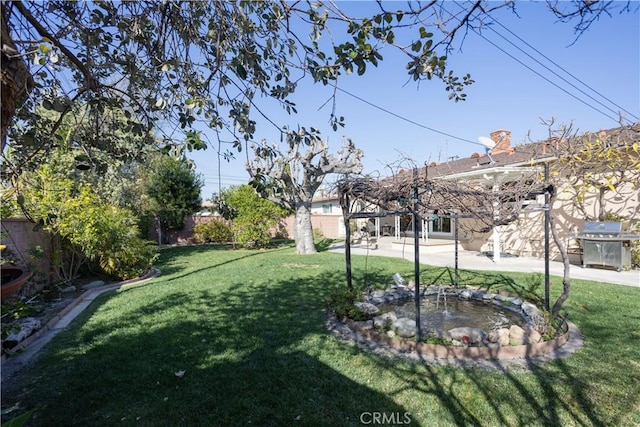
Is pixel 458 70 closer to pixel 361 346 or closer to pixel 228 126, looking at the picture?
pixel 228 126

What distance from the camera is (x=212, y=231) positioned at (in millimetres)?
21422

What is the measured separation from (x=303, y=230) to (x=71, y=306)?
9.23 meters

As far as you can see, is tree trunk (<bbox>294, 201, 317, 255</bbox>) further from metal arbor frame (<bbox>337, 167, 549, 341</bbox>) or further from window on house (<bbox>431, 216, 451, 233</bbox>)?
metal arbor frame (<bbox>337, 167, 549, 341</bbox>)

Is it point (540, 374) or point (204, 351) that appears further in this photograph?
point (204, 351)

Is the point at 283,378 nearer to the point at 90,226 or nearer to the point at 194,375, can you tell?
the point at 194,375

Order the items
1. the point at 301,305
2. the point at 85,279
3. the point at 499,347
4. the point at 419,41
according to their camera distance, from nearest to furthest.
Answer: the point at 419,41 < the point at 499,347 < the point at 301,305 < the point at 85,279

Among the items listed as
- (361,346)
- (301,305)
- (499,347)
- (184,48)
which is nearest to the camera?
(184,48)

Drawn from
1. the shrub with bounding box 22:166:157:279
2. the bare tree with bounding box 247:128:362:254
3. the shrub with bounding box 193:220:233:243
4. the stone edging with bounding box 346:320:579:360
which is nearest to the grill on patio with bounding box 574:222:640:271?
the stone edging with bounding box 346:320:579:360

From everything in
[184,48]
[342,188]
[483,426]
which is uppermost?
[184,48]

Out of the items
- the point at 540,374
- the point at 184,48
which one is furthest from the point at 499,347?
the point at 184,48

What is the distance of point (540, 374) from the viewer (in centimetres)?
368

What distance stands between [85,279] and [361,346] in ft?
28.4

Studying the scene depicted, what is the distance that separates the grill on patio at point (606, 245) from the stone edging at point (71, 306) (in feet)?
40.9

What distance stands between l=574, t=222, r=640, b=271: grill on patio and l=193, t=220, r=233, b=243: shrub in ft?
57.5
